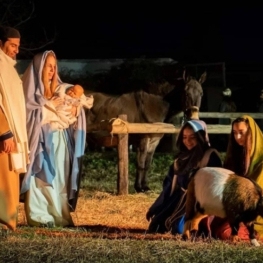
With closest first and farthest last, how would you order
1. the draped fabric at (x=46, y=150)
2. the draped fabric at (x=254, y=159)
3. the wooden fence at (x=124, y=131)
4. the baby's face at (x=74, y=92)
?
the draped fabric at (x=254, y=159) < the draped fabric at (x=46, y=150) < the baby's face at (x=74, y=92) < the wooden fence at (x=124, y=131)

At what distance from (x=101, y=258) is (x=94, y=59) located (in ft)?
64.5

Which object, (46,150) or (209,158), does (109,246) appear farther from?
(46,150)

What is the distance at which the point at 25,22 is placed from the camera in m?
20.7

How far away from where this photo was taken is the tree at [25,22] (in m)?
18.8

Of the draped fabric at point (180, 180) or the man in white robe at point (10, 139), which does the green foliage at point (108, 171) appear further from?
the man in white robe at point (10, 139)

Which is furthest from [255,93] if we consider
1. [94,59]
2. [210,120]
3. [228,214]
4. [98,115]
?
[228,214]

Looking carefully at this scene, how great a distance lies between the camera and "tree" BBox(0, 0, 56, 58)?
1880 cm

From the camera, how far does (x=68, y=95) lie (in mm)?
8250

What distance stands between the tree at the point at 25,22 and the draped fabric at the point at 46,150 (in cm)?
1011

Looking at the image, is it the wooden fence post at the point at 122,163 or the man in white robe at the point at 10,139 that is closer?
the man in white robe at the point at 10,139

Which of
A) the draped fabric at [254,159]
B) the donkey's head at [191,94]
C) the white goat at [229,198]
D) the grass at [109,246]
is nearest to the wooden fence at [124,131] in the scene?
the donkey's head at [191,94]

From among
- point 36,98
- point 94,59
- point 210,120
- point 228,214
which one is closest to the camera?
point 228,214

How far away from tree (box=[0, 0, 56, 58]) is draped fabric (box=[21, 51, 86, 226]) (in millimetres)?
10105

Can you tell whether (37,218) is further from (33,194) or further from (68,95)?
(68,95)
